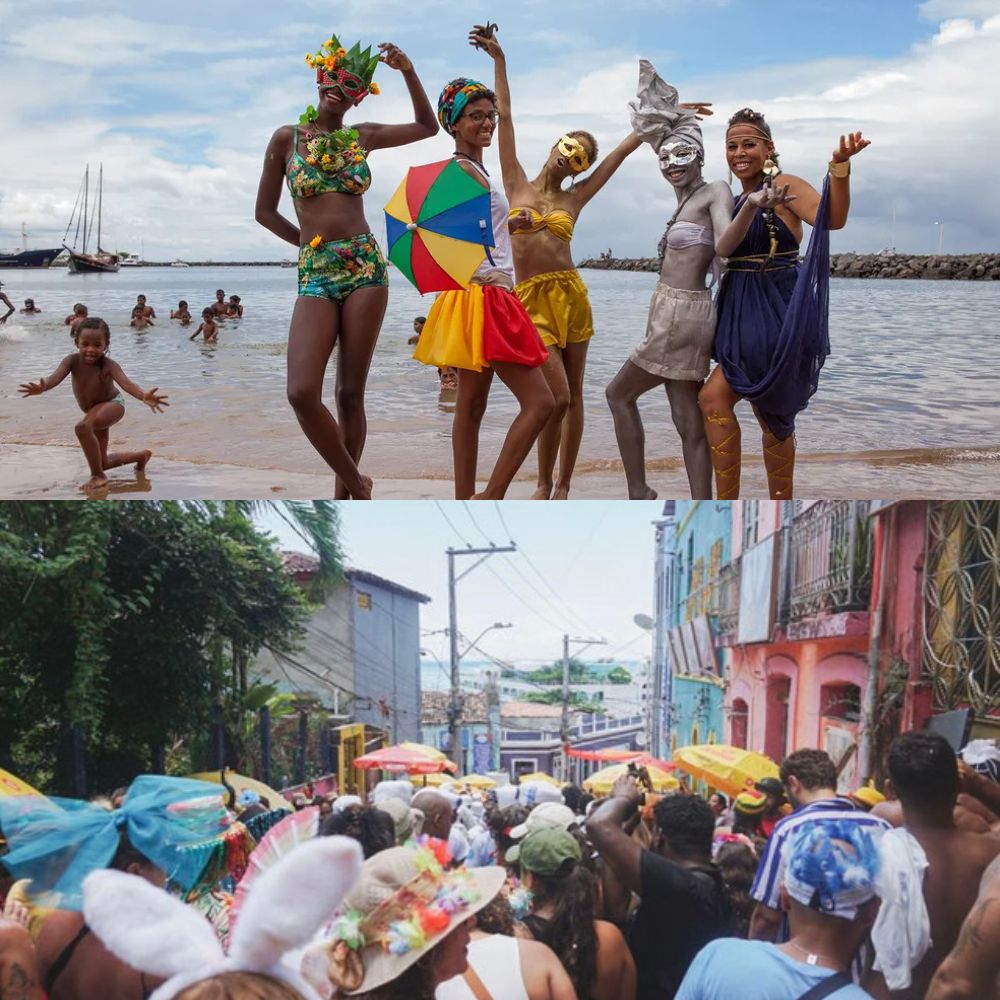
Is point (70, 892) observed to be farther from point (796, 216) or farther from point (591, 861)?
point (796, 216)

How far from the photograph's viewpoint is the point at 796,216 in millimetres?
5387

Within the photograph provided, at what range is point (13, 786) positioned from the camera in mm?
3756

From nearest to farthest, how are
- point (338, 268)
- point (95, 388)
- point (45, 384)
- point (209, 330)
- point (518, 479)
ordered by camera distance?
point (338, 268), point (45, 384), point (95, 388), point (518, 479), point (209, 330)

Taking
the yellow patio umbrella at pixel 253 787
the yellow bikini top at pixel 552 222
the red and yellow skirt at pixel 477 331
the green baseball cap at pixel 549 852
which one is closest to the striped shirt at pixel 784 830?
the green baseball cap at pixel 549 852

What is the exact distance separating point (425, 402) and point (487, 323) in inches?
396

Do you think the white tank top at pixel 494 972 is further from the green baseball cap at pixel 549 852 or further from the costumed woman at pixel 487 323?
the costumed woman at pixel 487 323

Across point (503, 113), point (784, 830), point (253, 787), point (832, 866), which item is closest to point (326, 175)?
point (503, 113)

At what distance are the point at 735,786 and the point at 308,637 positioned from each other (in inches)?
53.5

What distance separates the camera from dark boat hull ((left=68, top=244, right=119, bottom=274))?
7181cm

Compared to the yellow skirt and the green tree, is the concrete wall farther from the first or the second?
the yellow skirt

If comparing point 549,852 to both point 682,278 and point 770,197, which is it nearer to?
point 770,197

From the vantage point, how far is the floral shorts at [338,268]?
18.0ft

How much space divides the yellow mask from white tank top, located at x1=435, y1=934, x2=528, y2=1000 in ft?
12.9

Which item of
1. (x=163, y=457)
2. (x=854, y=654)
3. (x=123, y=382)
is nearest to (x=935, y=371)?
(x=163, y=457)
